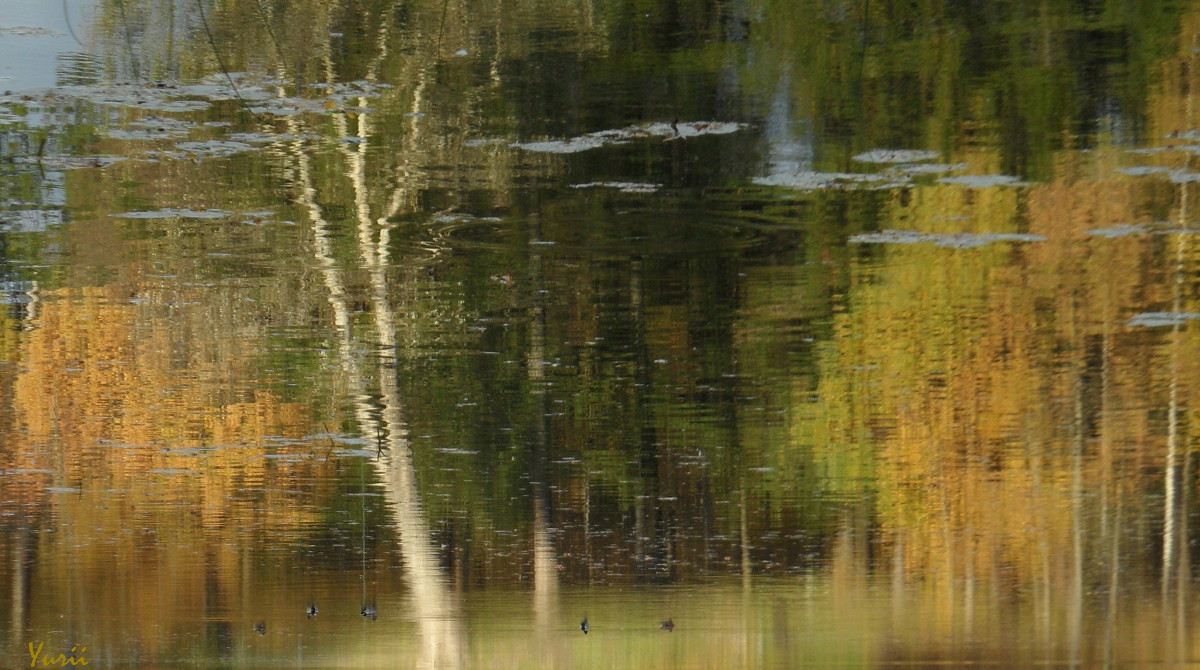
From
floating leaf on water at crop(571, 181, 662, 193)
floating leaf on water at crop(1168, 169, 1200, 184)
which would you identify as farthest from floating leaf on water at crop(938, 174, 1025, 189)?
floating leaf on water at crop(571, 181, 662, 193)

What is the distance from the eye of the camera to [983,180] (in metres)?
4.72

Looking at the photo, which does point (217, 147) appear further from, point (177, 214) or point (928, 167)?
point (928, 167)

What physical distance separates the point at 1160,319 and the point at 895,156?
1.09 meters

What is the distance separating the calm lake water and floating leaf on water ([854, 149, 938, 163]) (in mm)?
16

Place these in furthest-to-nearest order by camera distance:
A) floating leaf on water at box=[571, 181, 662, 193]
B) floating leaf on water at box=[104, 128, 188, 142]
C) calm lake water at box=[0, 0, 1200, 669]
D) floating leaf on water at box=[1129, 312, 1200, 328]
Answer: floating leaf on water at box=[104, 128, 188, 142] → floating leaf on water at box=[571, 181, 662, 193] → floating leaf on water at box=[1129, 312, 1200, 328] → calm lake water at box=[0, 0, 1200, 669]

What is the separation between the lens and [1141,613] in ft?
13.9

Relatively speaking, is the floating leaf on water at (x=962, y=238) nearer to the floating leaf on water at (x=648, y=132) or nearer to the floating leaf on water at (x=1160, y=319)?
the floating leaf on water at (x=1160, y=319)

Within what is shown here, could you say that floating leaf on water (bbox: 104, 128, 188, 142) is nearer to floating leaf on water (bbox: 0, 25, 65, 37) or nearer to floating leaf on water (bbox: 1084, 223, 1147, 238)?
floating leaf on water (bbox: 0, 25, 65, 37)

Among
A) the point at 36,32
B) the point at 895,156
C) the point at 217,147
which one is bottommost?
the point at 895,156

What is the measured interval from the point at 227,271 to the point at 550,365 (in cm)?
124

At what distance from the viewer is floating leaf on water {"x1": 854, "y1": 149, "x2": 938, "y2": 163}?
4770mm
